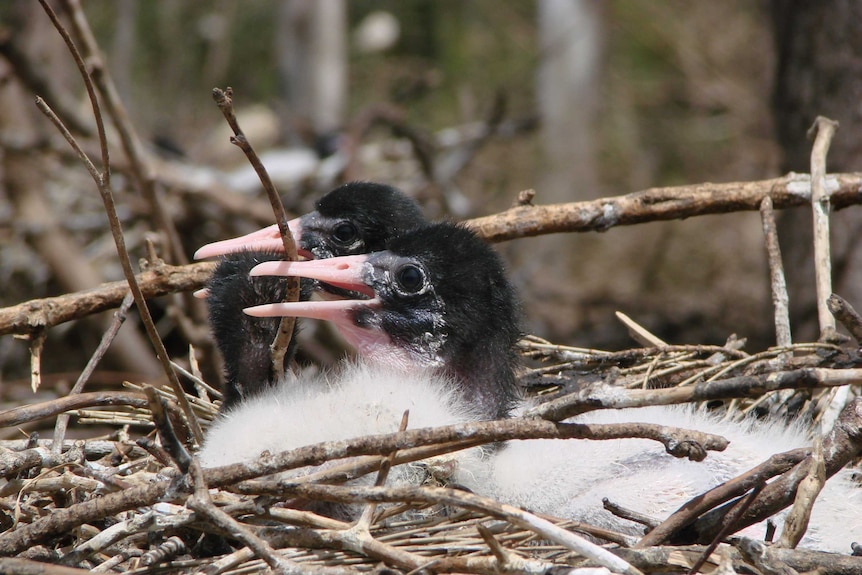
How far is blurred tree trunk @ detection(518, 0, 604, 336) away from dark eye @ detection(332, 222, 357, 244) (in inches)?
175

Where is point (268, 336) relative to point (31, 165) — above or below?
below

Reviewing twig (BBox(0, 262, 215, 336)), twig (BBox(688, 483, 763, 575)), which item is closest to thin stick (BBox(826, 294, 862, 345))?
twig (BBox(688, 483, 763, 575))

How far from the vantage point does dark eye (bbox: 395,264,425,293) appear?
2160 millimetres

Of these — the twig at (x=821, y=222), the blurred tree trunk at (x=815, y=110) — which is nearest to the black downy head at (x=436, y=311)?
the twig at (x=821, y=222)

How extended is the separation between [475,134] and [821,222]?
3260mm

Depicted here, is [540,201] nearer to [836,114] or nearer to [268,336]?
[836,114]

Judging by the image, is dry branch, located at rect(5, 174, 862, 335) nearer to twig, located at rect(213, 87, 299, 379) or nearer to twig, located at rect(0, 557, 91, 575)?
twig, located at rect(213, 87, 299, 379)

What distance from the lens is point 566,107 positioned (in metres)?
7.34

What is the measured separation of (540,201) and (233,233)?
312 centimetres

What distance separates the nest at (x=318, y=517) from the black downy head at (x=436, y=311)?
44cm

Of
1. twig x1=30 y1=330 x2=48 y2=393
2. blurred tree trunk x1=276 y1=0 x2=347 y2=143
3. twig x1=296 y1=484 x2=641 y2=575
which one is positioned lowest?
twig x1=296 y1=484 x2=641 y2=575

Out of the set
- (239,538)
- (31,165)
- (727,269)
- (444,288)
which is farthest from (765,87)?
(239,538)

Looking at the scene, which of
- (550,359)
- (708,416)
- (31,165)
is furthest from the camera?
(31,165)

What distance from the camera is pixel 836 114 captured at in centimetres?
358
